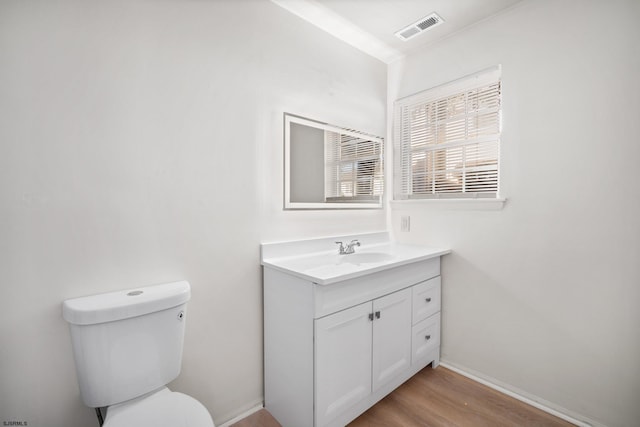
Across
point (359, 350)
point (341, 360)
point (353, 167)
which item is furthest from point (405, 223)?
point (341, 360)

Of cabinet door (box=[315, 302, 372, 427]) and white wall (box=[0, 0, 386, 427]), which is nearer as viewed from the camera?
white wall (box=[0, 0, 386, 427])

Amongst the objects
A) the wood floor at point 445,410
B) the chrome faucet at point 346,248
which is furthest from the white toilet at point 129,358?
the chrome faucet at point 346,248

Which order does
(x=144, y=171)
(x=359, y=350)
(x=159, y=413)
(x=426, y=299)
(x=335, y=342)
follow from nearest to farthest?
(x=159, y=413) → (x=144, y=171) → (x=335, y=342) → (x=359, y=350) → (x=426, y=299)

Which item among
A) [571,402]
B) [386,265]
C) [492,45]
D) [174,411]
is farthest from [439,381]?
[492,45]

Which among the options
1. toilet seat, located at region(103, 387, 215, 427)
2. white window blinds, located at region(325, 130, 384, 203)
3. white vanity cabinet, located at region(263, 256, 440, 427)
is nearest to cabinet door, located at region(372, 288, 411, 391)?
white vanity cabinet, located at region(263, 256, 440, 427)

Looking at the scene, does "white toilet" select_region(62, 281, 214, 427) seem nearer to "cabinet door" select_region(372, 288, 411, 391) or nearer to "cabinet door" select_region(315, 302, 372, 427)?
"cabinet door" select_region(315, 302, 372, 427)

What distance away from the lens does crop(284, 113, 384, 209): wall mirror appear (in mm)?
1826

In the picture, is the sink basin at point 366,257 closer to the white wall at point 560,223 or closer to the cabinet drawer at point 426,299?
the cabinet drawer at point 426,299

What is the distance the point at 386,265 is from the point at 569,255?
Result: 3.41ft

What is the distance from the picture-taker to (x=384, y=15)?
1.86 meters

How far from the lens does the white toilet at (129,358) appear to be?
3.32 ft

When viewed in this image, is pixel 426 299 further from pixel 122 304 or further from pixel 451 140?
pixel 122 304

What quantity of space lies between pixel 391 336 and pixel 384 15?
207cm

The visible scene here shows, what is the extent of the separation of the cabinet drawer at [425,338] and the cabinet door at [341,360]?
466 millimetres
